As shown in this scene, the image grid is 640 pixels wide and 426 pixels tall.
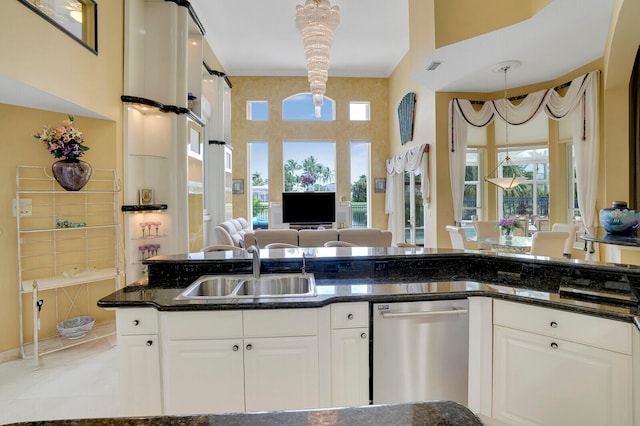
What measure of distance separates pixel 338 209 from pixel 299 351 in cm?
644

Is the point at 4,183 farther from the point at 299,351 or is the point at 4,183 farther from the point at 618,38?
the point at 618,38

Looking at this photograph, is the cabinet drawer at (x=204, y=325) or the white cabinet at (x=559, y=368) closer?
the white cabinet at (x=559, y=368)

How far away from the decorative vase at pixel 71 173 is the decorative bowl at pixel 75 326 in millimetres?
1351

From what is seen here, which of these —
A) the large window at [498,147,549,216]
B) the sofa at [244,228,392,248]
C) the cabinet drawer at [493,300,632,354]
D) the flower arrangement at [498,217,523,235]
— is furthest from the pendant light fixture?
the cabinet drawer at [493,300,632,354]

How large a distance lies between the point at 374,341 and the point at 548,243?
289cm

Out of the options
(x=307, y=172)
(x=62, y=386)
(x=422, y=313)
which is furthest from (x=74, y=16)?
(x=307, y=172)

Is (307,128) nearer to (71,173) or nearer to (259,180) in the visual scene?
(259,180)

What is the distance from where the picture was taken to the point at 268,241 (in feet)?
14.4

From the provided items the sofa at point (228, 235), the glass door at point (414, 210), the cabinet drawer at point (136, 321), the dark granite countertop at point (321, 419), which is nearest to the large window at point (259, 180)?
the sofa at point (228, 235)

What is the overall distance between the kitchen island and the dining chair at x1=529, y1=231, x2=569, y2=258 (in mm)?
1767

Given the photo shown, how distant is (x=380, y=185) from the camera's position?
8195 mm

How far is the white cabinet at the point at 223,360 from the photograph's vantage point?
65.9 inches

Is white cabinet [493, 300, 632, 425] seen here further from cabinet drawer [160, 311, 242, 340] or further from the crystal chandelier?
the crystal chandelier

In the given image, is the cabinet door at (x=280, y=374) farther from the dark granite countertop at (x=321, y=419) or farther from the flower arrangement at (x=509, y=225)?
the flower arrangement at (x=509, y=225)
